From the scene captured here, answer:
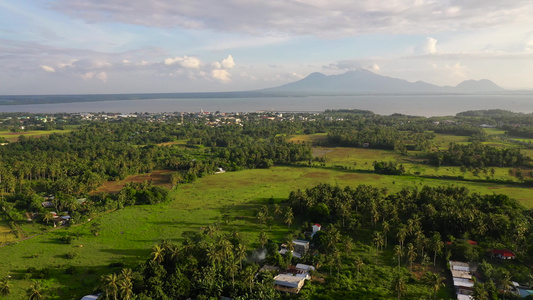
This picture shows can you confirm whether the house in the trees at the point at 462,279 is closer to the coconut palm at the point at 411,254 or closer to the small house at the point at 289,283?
the coconut palm at the point at 411,254

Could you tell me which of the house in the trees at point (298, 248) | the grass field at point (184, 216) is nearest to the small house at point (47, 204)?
the grass field at point (184, 216)

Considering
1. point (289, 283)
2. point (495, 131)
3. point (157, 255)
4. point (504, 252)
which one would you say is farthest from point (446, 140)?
point (157, 255)

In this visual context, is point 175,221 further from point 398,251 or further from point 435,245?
point 435,245

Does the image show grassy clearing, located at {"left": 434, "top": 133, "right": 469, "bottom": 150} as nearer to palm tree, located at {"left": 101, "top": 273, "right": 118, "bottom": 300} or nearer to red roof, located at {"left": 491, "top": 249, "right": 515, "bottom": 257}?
red roof, located at {"left": 491, "top": 249, "right": 515, "bottom": 257}

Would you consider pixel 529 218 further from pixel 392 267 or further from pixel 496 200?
pixel 392 267

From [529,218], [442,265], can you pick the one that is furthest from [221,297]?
[529,218]
